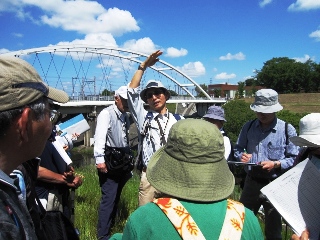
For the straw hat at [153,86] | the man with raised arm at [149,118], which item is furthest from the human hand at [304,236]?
the straw hat at [153,86]

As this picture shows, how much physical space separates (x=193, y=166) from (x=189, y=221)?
22cm

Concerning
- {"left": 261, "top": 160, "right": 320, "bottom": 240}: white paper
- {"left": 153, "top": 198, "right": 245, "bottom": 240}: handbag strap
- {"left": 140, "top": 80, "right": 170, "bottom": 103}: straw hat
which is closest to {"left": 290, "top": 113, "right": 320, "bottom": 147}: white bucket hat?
{"left": 261, "top": 160, "right": 320, "bottom": 240}: white paper

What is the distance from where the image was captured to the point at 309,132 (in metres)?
2.39

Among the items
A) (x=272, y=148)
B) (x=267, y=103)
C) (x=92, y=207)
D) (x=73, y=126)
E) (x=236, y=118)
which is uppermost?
(x=267, y=103)

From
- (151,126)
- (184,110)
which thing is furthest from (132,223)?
(184,110)

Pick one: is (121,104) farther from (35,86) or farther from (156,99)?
(35,86)

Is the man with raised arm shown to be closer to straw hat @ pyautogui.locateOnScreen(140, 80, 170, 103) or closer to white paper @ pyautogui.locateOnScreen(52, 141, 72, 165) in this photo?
straw hat @ pyautogui.locateOnScreen(140, 80, 170, 103)

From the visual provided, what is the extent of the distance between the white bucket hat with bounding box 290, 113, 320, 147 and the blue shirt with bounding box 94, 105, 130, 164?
6.56ft

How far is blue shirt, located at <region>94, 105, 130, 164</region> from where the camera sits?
365 cm

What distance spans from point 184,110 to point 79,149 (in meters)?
24.6

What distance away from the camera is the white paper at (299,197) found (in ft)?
6.64

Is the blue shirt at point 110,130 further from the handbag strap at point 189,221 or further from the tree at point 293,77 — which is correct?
the tree at point 293,77

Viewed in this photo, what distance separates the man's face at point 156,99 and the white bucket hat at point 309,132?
51.9 inches

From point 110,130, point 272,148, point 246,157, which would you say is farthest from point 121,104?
point 272,148
